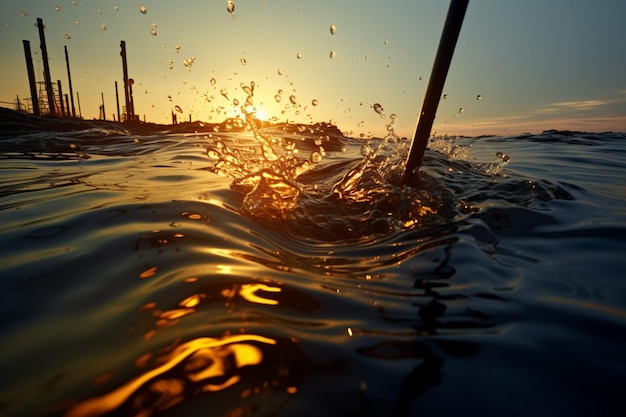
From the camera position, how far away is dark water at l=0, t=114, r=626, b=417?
30.4 inches

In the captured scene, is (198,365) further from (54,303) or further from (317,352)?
(54,303)

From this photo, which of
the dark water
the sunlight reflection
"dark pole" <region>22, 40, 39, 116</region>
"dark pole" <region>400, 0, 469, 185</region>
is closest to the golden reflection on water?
the dark water

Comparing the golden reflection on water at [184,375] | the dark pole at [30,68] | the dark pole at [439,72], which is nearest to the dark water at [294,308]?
the golden reflection on water at [184,375]

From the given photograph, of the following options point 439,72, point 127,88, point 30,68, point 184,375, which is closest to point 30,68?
point 30,68

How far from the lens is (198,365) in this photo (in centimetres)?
81

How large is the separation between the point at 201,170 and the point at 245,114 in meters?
0.93

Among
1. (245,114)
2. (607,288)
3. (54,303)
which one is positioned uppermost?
(245,114)

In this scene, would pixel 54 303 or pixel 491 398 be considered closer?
pixel 491 398

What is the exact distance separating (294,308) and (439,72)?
5.81 feet

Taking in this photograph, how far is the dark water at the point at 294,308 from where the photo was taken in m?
0.77

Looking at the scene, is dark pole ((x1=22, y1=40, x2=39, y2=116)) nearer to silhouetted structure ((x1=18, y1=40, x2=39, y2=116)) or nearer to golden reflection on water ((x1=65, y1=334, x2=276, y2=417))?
silhouetted structure ((x1=18, y1=40, x2=39, y2=116))

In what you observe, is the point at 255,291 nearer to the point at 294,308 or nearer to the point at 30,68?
the point at 294,308

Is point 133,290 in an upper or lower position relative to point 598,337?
upper

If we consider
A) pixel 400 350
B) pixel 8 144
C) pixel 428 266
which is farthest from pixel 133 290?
pixel 8 144
